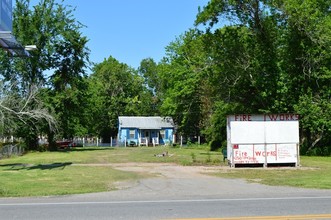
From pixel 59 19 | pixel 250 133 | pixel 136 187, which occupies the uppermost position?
pixel 59 19

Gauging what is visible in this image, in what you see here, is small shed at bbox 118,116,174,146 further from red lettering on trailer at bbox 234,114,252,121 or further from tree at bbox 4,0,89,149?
red lettering on trailer at bbox 234,114,252,121

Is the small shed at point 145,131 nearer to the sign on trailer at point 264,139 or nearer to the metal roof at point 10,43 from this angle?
the sign on trailer at point 264,139

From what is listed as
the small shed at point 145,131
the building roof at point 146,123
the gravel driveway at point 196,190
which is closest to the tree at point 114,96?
the building roof at point 146,123

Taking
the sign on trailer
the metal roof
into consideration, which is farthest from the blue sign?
the sign on trailer

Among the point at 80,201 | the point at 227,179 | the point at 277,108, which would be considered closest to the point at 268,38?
the point at 277,108

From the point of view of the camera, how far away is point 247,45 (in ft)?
141

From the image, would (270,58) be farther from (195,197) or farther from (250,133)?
(195,197)

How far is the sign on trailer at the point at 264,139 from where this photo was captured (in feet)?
87.1

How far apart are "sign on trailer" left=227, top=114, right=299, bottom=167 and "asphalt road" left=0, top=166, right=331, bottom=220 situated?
9188mm

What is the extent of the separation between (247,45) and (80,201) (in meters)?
32.9

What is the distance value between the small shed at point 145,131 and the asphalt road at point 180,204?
63810mm

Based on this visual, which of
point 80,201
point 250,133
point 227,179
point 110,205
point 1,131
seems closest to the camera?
point 110,205

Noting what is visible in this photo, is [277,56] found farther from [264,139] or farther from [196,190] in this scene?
[196,190]

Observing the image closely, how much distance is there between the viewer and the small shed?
266 ft
